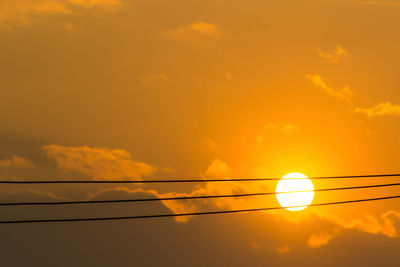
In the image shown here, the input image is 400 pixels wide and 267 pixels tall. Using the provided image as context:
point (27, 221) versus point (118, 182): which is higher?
point (118, 182)

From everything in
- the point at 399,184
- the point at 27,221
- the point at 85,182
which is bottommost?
the point at 27,221

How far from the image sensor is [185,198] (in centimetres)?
1956

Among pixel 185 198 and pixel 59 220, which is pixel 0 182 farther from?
pixel 185 198

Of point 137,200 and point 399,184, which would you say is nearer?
point 137,200

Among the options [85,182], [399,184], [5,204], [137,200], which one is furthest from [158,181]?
[399,184]

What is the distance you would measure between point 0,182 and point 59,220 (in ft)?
7.68

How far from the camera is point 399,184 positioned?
73.4 ft

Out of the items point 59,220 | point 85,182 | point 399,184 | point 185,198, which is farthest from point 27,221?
point 399,184

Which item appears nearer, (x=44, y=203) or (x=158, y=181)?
(x=44, y=203)

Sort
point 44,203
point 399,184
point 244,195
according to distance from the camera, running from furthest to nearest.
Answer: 1. point 399,184
2. point 244,195
3. point 44,203

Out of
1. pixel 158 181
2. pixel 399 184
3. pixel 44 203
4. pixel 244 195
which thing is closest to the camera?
pixel 44 203

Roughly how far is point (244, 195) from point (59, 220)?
6453 mm

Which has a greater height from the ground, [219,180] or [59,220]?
[219,180]

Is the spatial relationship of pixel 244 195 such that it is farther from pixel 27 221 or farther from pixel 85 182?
pixel 27 221
